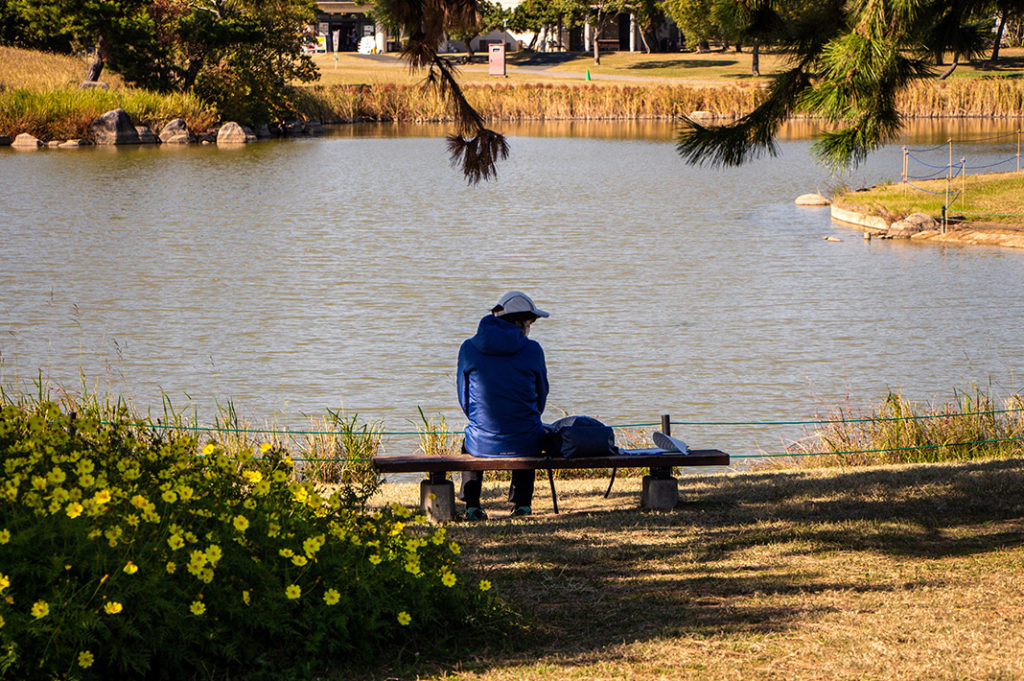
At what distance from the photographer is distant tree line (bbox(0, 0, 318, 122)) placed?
52.3 m

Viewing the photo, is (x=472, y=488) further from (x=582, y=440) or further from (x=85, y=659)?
(x=85, y=659)

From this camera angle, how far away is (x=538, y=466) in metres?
7.99

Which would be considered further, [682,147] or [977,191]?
[977,191]

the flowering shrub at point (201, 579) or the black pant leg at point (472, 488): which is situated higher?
the flowering shrub at point (201, 579)

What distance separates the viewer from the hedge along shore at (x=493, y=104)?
1989 inches

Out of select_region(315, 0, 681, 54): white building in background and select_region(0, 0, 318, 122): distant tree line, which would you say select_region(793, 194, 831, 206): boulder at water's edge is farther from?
select_region(315, 0, 681, 54): white building in background

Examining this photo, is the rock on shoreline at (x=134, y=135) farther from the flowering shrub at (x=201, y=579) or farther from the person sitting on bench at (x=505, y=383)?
the flowering shrub at (x=201, y=579)

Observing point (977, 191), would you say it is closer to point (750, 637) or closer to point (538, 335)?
point (538, 335)

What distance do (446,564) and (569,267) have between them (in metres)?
19.3

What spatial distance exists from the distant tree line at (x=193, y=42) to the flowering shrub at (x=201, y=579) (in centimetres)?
4714

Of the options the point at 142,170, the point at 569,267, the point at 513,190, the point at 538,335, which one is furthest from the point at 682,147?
the point at 142,170

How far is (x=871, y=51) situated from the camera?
26.1ft

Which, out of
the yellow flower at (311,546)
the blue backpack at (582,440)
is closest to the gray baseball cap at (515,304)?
the blue backpack at (582,440)

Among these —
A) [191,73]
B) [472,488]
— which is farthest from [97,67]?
[472,488]
